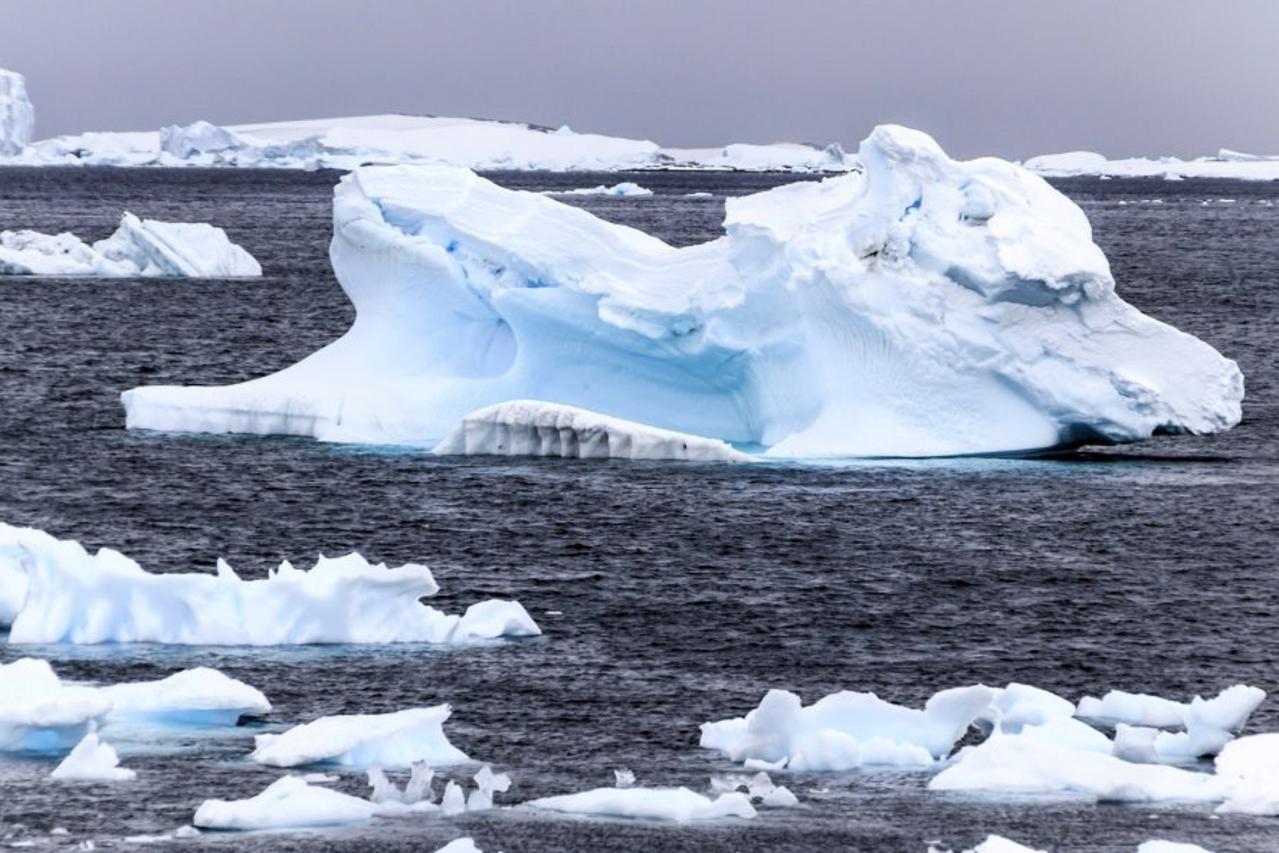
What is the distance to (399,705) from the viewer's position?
50.3 feet

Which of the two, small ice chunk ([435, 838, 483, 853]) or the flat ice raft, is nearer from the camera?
small ice chunk ([435, 838, 483, 853])

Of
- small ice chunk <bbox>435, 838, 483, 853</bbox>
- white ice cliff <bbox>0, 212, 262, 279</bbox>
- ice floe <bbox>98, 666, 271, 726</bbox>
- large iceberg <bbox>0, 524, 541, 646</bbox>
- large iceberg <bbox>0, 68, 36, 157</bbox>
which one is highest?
large iceberg <bbox>0, 68, 36, 157</bbox>

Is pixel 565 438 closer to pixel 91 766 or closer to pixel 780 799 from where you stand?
pixel 91 766

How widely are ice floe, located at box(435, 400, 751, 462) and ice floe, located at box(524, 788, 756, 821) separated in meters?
12.9

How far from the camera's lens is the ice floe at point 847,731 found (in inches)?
550

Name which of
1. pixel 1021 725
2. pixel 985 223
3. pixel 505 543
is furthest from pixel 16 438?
pixel 1021 725

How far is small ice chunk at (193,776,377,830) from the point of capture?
12.3 m

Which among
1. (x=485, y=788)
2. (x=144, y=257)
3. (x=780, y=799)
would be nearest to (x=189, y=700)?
(x=485, y=788)

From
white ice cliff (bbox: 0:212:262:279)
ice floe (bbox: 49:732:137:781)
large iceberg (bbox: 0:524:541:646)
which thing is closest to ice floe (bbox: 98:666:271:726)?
ice floe (bbox: 49:732:137:781)

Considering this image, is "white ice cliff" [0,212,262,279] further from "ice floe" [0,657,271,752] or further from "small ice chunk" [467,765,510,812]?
"small ice chunk" [467,765,510,812]

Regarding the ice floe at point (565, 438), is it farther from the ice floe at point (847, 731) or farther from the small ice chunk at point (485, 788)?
the small ice chunk at point (485, 788)

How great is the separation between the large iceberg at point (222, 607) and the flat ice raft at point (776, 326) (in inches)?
357

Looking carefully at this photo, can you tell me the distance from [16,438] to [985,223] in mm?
12501

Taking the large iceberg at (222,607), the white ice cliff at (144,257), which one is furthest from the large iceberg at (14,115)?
the large iceberg at (222,607)
